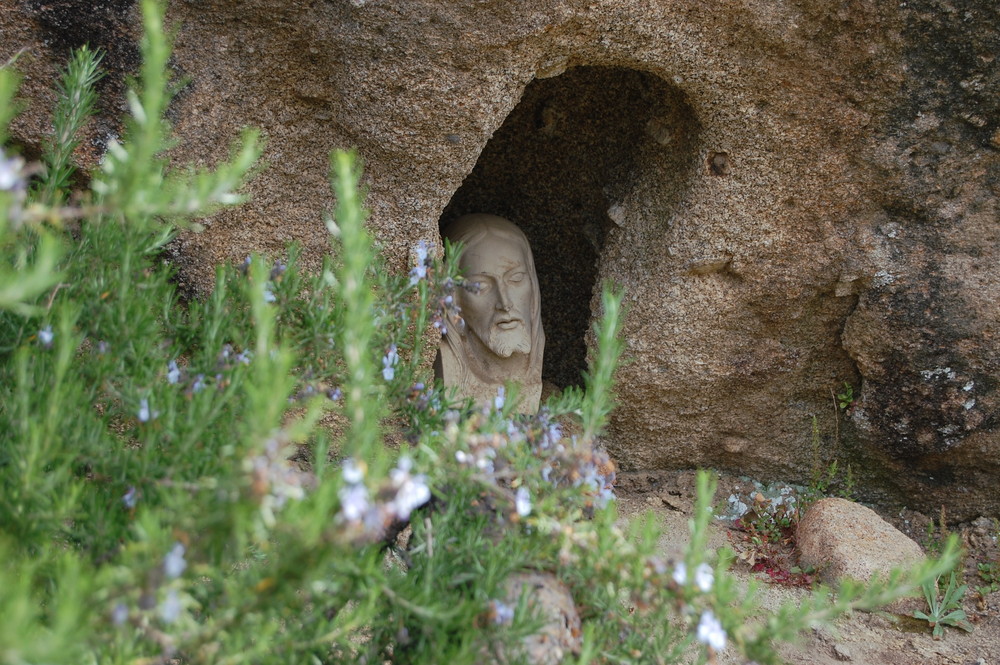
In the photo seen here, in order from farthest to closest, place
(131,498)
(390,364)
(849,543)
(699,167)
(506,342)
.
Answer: (506,342)
(849,543)
(699,167)
(390,364)
(131,498)

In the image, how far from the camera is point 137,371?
1660 mm

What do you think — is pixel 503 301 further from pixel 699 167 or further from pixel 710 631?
pixel 710 631

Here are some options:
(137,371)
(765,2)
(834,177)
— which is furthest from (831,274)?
(137,371)

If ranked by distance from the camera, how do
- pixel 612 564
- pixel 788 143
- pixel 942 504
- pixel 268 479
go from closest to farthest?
pixel 268 479, pixel 612 564, pixel 788 143, pixel 942 504

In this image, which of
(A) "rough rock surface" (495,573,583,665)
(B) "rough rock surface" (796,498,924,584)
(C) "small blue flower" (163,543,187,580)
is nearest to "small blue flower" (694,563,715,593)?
(A) "rough rock surface" (495,573,583,665)

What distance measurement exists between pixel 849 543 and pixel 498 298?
1.62 metres

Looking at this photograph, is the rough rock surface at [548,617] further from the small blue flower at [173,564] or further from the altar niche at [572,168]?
the altar niche at [572,168]

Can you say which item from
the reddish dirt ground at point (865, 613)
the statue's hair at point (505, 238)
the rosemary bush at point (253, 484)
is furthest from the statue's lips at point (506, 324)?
the rosemary bush at point (253, 484)

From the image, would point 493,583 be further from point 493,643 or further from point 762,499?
point 762,499

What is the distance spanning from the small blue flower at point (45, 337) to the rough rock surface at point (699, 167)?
1179 millimetres

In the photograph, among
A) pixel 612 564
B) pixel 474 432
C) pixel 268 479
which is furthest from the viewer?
pixel 474 432

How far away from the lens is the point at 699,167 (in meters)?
3.07

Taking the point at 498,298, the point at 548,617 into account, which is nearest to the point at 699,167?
the point at 498,298

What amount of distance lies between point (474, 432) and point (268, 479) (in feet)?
1.96
